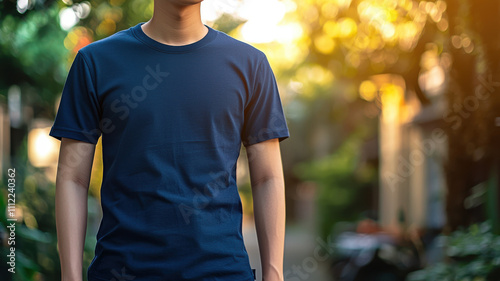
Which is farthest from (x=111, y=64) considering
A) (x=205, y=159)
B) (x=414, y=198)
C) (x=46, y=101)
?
(x=414, y=198)

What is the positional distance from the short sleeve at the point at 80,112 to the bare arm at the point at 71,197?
30mm

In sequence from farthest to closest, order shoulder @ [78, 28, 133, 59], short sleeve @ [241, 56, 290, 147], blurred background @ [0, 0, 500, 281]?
1. blurred background @ [0, 0, 500, 281]
2. short sleeve @ [241, 56, 290, 147]
3. shoulder @ [78, 28, 133, 59]

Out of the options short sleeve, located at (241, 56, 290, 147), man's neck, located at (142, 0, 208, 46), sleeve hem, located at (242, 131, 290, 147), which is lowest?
sleeve hem, located at (242, 131, 290, 147)

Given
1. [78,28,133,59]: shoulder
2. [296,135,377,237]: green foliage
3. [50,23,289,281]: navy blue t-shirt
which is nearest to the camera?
[50,23,289,281]: navy blue t-shirt

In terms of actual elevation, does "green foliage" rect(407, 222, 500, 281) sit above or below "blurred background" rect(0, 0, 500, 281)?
below

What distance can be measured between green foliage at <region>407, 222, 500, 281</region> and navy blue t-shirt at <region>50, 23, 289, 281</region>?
154 inches

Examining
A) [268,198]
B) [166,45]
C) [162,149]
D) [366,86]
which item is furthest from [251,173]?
[366,86]

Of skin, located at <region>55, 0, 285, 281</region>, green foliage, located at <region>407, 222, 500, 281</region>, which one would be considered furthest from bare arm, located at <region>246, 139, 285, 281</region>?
green foliage, located at <region>407, 222, 500, 281</region>

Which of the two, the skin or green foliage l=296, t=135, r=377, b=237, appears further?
green foliage l=296, t=135, r=377, b=237

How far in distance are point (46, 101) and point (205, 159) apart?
13.0ft

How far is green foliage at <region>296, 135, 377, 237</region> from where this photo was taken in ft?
51.2

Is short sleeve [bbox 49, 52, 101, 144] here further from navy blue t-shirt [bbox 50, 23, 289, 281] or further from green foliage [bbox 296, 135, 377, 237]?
green foliage [bbox 296, 135, 377, 237]

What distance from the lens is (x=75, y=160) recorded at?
171 cm

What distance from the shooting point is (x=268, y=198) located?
6.07 feet
